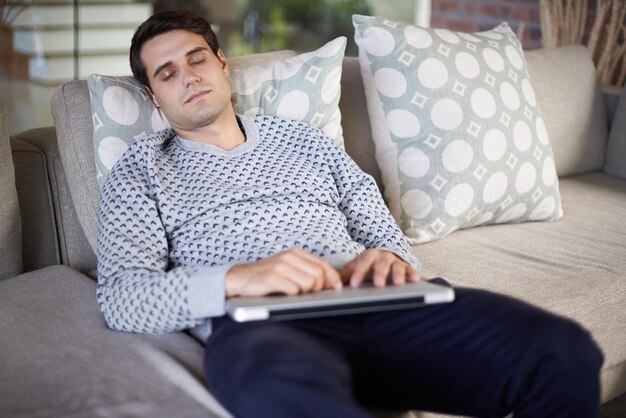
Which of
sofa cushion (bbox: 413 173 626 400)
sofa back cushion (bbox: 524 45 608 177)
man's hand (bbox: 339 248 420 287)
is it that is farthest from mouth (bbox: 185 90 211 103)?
sofa back cushion (bbox: 524 45 608 177)

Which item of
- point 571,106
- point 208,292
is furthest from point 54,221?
point 571,106

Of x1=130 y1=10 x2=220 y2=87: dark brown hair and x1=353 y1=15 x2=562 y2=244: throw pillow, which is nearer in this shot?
x1=130 y1=10 x2=220 y2=87: dark brown hair

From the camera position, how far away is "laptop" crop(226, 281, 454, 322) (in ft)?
4.38

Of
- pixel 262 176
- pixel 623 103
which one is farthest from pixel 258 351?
pixel 623 103

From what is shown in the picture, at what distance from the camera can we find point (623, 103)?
2.89 meters

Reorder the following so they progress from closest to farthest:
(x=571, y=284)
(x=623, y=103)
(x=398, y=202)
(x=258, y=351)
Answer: (x=258, y=351), (x=571, y=284), (x=398, y=202), (x=623, y=103)

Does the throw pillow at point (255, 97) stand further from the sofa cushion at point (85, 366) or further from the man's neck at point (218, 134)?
the sofa cushion at point (85, 366)

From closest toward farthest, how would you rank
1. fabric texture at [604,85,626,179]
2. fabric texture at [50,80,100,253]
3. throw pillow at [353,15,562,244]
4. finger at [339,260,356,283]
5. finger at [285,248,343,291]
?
finger at [285,248,343,291]
finger at [339,260,356,283]
fabric texture at [50,80,100,253]
throw pillow at [353,15,562,244]
fabric texture at [604,85,626,179]

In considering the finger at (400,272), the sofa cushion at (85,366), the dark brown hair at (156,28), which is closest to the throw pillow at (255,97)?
the dark brown hair at (156,28)

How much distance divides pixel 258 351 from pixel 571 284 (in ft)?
3.14

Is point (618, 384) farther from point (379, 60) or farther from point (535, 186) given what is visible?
point (379, 60)

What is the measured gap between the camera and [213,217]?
171 centimetres

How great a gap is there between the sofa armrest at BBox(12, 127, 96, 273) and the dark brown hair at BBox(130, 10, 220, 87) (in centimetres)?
30

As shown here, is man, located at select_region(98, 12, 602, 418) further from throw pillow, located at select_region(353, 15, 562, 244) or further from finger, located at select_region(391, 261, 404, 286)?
throw pillow, located at select_region(353, 15, 562, 244)
